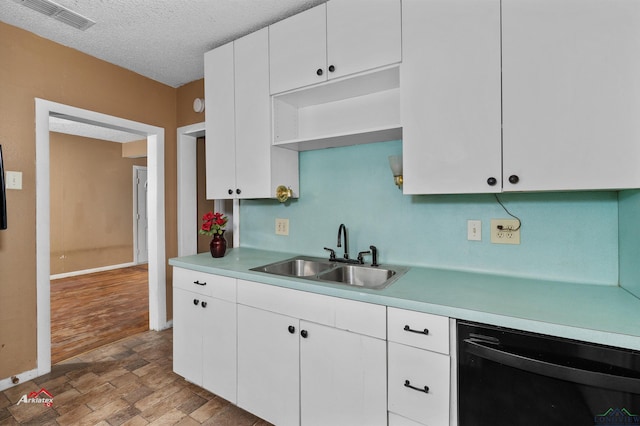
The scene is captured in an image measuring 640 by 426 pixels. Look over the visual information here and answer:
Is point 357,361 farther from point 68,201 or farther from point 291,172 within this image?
point 68,201

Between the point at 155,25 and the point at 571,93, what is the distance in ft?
8.04

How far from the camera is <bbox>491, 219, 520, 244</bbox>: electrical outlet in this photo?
156 cm

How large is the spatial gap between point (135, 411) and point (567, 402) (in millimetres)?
2230

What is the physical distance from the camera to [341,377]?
1.40 metres

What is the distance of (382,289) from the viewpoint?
1350 mm

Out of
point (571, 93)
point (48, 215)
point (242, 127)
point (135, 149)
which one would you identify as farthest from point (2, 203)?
point (135, 149)

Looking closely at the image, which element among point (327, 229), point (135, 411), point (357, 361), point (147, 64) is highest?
point (147, 64)

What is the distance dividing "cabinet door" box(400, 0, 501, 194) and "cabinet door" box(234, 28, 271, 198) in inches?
36.5

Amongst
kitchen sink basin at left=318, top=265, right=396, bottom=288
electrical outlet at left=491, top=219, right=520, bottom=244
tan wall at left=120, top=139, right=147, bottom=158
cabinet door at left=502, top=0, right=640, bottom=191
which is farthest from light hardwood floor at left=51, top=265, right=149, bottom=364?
cabinet door at left=502, top=0, right=640, bottom=191

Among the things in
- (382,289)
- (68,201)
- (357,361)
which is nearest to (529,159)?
(382,289)

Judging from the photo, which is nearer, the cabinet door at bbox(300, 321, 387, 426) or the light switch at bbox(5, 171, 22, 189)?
the cabinet door at bbox(300, 321, 387, 426)

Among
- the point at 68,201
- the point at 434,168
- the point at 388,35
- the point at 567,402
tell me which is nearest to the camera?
the point at 567,402

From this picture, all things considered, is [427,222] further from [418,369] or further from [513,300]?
[418,369]

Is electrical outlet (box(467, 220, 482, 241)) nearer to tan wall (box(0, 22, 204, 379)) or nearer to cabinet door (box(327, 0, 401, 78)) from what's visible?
cabinet door (box(327, 0, 401, 78))
